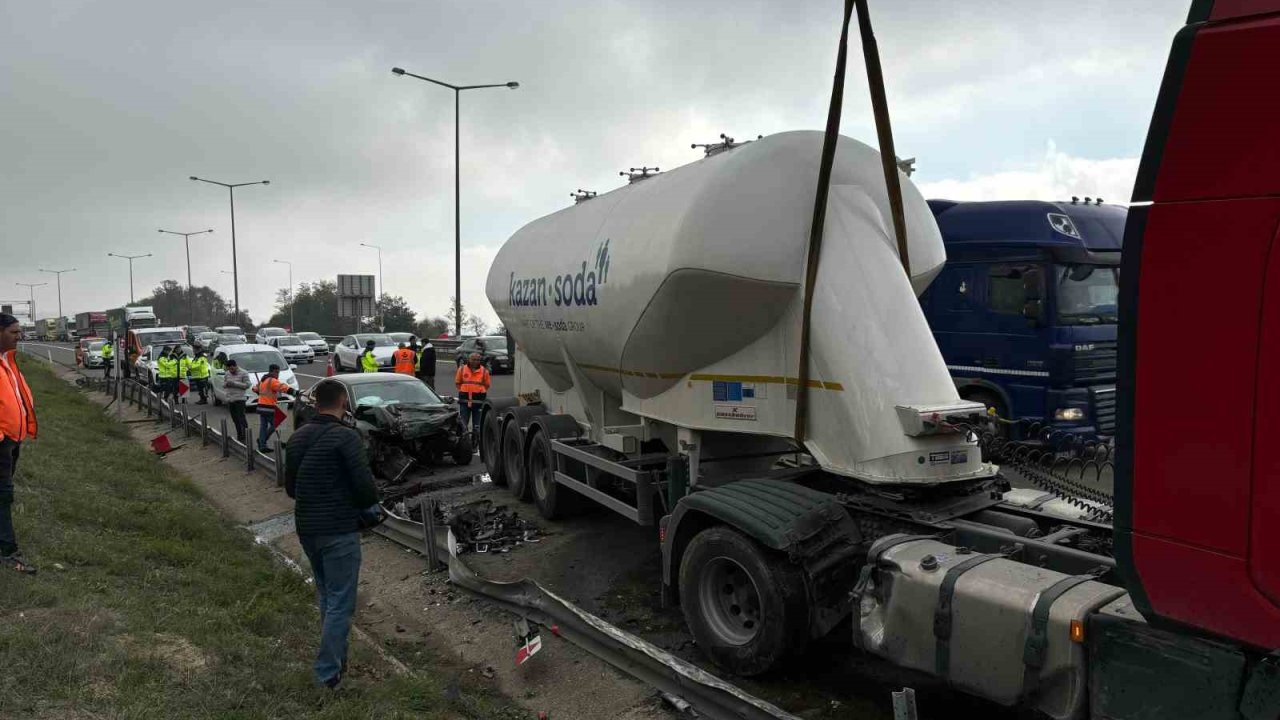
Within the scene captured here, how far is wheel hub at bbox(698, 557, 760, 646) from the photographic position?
5004mm

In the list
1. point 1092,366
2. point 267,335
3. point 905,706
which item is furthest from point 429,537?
point 267,335

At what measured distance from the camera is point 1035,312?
10.1m

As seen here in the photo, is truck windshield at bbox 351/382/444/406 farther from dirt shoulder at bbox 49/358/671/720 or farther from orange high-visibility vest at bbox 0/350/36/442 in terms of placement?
orange high-visibility vest at bbox 0/350/36/442

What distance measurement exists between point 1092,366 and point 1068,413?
2.30ft

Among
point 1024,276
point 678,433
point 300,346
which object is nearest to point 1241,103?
point 678,433

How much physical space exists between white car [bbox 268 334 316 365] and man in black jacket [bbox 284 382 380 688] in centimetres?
3614

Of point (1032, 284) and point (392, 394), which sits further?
point (392, 394)

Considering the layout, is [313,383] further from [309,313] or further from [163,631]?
[309,313]

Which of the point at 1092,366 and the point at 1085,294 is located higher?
the point at 1085,294

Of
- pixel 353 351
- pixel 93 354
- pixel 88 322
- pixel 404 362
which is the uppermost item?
pixel 88 322

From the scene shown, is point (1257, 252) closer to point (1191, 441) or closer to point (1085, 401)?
point (1191, 441)

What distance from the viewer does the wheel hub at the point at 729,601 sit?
197 inches

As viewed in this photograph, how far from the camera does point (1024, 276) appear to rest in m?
10.2

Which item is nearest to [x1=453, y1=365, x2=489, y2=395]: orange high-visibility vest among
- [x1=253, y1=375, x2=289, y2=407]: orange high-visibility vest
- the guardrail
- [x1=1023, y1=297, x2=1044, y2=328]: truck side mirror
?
the guardrail
